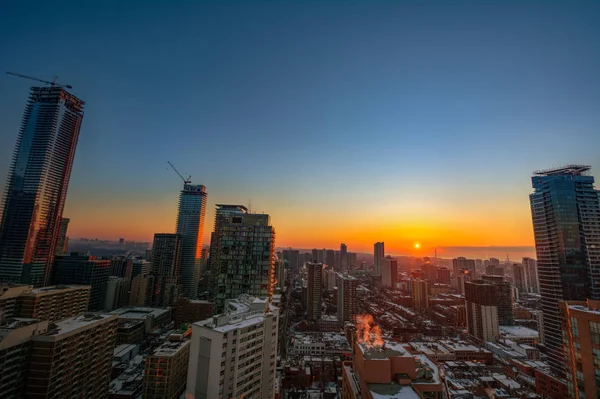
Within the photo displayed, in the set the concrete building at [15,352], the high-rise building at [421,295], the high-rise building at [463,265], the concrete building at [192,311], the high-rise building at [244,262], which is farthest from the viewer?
the high-rise building at [463,265]

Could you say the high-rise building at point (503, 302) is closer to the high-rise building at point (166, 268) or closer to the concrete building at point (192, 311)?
the concrete building at point (192, 311)

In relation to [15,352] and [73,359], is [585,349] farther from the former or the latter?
[15,352]

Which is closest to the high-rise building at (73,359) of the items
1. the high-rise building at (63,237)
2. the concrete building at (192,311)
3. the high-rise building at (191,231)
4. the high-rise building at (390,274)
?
the concrete building at (192,311)

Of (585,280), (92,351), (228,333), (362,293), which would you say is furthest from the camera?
(362,293)

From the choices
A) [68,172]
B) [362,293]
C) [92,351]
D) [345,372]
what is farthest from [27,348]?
[362,293]

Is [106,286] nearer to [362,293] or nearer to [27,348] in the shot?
[27,348]

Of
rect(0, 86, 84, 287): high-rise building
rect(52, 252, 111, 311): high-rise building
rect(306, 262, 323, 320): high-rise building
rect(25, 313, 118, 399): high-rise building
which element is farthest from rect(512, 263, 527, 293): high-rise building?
rect(0, 86, 84, 287): high-rise building
